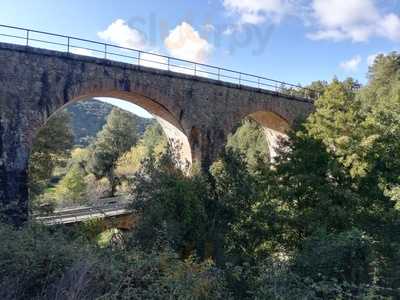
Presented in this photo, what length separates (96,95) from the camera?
1432 centimetres

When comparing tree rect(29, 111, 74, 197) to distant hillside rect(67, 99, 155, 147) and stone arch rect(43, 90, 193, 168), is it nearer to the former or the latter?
stone arch rect(43, 90, 193, 168)

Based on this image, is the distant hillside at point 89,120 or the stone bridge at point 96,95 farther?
the distant hillside at point 89,120

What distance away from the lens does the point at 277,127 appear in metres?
21.8

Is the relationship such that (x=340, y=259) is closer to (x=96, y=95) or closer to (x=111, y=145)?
(x=96, y=95)

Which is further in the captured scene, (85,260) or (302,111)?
(302,111)

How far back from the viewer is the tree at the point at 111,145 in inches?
1427

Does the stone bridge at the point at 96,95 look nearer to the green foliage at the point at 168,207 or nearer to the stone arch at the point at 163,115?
the stone arch at the point at 163,115

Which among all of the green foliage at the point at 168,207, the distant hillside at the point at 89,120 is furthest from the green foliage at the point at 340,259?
the distant hillside at the point at 89,120

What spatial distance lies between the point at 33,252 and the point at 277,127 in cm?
1793

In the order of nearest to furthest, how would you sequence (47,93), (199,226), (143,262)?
(143,262) < (199,226) < (47,93)

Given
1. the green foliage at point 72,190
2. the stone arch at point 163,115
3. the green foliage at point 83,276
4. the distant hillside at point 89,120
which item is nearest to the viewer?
the green foliage at point 83,276

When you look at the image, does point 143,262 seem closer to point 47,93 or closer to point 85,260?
point 85,260

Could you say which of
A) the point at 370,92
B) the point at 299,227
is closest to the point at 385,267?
the point at 299,227

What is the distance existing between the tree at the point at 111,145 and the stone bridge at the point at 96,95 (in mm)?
19876
